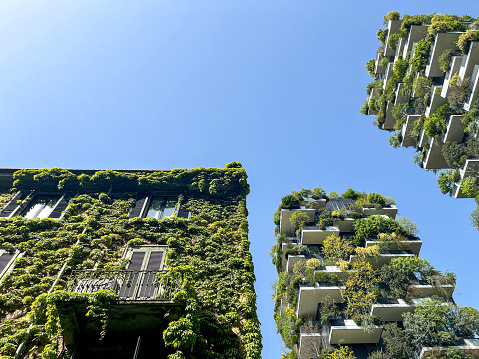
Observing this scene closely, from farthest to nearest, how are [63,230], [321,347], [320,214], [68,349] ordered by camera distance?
[320,214]
[321,347]
[63,230]
[68,349]

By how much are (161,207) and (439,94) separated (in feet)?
68.8

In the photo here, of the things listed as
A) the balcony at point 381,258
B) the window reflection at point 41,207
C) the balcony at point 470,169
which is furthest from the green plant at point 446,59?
the window reflection at point 41,207

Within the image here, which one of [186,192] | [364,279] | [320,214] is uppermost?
[320,214]

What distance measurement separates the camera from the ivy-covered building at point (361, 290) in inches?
788

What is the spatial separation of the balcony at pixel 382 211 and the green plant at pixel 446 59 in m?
11.3

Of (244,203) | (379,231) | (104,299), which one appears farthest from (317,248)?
(104,299)

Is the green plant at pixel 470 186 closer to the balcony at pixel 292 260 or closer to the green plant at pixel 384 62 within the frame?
the balcony at pixel 292 260

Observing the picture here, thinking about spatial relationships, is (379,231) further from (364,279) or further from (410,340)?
(410,340)

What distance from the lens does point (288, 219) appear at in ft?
92.1

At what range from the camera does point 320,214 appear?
27.9 m

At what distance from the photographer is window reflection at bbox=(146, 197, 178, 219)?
1872cm

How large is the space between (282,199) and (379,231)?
7784 millimetres

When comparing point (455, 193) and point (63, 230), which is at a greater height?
point (455, 193)

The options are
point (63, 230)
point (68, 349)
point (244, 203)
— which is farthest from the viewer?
point (244, 203)
